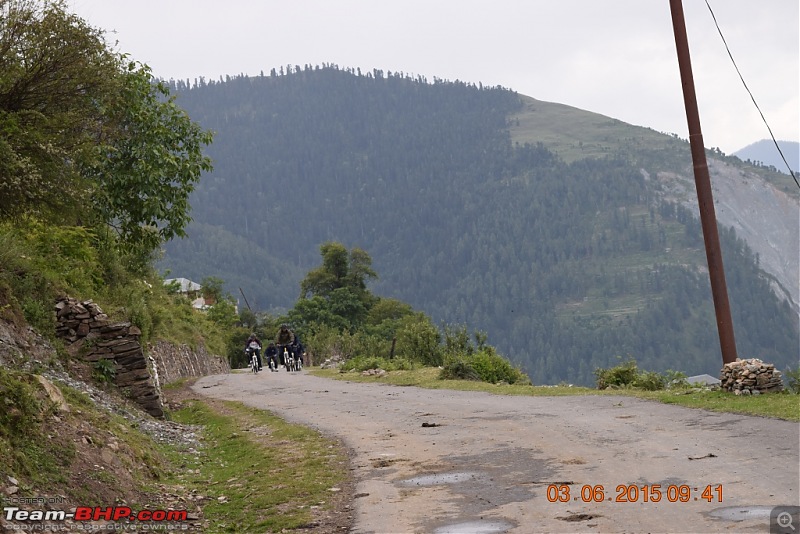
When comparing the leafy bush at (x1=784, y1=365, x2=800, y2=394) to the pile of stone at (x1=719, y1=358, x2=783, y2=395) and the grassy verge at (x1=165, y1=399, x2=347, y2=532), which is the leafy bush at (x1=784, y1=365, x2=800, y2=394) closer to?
the pile of stone at (x1=719, y1=358, x2=783, y2=395)

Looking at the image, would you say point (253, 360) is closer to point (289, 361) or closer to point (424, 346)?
point (289, 361)

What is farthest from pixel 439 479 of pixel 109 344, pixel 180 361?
pixel 180 361

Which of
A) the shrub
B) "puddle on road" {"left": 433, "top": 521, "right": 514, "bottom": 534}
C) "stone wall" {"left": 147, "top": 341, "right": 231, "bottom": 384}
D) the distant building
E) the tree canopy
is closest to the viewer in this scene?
"puddle on road" {"left": 433, "top": 521, "right": 514, "bottom": 534}

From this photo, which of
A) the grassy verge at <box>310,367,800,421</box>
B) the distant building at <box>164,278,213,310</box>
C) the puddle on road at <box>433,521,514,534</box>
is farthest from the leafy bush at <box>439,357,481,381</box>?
the distant building at <box>164,278,213,310</box>

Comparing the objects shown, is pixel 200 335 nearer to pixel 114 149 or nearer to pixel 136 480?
pixel 114 149

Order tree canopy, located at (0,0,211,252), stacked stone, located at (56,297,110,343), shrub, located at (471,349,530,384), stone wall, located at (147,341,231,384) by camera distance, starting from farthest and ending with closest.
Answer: stone wall, located at (147,341,231,384) < shrub, located at (471,349,530,384) < stacked stone, located at (56,297,110,343) < tree canopy, located at (0,0,211,252)

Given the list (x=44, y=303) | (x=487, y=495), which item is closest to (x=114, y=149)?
(x=44, y=303)

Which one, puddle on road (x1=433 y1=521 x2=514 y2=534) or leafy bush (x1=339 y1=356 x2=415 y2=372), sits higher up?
puddle on road (x1=433 y1=521 x2=514 y2=534)

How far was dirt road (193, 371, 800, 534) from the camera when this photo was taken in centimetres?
867

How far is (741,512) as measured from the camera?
326 inches

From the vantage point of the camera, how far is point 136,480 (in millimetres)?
11867

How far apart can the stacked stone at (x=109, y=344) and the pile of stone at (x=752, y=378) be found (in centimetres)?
1183

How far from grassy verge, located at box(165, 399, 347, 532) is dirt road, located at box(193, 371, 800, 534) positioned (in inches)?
20.6

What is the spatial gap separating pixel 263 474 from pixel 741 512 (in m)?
7.00
